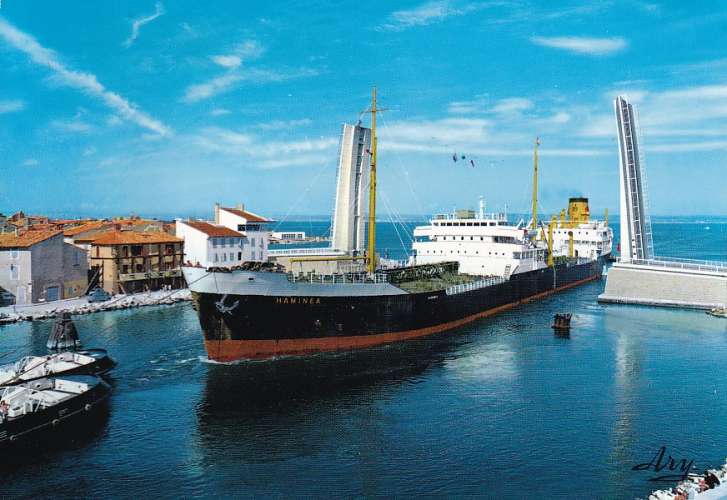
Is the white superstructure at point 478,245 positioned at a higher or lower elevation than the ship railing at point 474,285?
higher

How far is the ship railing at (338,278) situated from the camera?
2732cm

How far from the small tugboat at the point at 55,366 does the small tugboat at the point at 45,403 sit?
1.51 m

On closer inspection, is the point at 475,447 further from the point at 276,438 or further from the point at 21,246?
the point at 21,246

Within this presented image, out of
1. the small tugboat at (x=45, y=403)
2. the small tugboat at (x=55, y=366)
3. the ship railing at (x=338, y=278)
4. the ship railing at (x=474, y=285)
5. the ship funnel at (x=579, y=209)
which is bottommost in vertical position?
the small tugboat at (x=45, y=403)

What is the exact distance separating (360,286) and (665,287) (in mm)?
29553

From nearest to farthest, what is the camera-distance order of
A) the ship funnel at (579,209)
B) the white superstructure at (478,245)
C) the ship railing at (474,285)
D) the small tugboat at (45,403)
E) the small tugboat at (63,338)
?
the small tugboat at (45,403), the small tugboat at (63,338), the ship railing at (474,285), the white superstructure at (478,245), the ship funnel at (579,209)

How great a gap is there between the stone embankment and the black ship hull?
16701mm

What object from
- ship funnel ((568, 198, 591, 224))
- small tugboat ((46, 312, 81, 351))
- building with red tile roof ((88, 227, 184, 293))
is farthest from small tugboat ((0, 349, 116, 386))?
ship funnel ((568, 198, 591, 224))

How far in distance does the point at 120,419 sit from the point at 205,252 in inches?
1254

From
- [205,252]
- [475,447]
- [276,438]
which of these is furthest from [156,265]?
[475,447]

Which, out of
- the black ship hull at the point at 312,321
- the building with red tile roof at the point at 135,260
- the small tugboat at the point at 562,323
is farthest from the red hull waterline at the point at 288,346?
the building with red tile roof at the point at 135,260

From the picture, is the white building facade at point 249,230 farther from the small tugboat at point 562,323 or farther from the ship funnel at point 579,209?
the ship funnel at point 579,209

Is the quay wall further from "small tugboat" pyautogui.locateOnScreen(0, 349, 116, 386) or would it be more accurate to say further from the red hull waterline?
"small tugboat" pyautogui.locateOnScreen(0, 349, 116, 386)

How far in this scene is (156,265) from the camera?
5009cm
